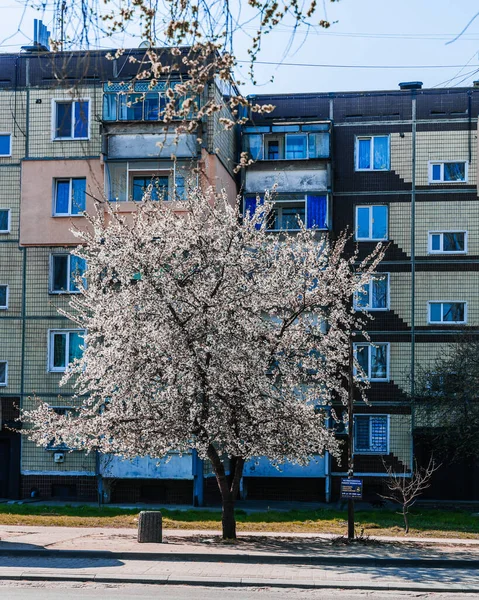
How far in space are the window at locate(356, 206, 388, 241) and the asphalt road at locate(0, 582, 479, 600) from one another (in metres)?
22.1

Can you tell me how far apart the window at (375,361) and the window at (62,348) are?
10.3 metres

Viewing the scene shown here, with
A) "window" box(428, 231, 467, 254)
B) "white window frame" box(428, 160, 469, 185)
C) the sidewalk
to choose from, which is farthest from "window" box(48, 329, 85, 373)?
"white window frame" box(428, 160, 469, 185)

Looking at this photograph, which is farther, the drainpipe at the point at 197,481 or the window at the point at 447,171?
the window at the point at 447,171

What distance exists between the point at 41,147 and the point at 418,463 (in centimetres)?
1791

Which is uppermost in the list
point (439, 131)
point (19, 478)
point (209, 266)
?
point (439, 131)

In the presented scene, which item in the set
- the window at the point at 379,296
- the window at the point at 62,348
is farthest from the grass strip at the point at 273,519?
the window at the point at 379,296

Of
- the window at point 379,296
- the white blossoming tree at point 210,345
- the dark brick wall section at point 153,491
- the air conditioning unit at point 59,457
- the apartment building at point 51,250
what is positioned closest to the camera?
the white blossoming tree at point 210,345

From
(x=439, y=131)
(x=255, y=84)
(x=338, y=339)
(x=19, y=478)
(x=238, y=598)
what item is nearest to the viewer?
(x=255, y=84)

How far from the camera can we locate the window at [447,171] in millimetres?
35000

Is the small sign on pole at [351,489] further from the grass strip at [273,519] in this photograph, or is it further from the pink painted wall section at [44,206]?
the pink painted wall section at [44,206]

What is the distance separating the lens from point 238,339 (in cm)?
2011

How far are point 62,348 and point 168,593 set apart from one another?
66.5 ft

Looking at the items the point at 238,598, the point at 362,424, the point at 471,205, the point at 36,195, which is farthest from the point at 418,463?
the point at 238,598

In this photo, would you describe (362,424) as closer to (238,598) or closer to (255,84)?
(238,598)
